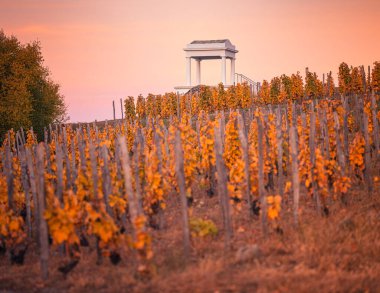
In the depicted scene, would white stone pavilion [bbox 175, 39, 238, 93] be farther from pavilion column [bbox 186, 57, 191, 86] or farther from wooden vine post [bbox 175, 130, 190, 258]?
wooden vine post [bbox 175, 130, 190, 258]

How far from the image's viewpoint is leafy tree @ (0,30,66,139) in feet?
111

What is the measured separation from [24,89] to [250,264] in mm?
30553

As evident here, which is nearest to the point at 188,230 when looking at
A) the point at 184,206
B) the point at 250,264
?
the point at 184,206

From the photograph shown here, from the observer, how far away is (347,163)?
14461mm

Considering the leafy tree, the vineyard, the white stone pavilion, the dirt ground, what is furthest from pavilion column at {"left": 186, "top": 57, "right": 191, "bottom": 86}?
the dirt ground

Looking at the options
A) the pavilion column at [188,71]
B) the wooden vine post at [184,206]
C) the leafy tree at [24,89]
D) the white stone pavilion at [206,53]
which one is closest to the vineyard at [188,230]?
the wooden vine post at [184,206]

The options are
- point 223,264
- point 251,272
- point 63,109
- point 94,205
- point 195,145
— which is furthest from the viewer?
point 63,109

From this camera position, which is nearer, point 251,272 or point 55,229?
point 251,272

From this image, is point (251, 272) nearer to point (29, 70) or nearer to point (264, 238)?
point (264, 238)

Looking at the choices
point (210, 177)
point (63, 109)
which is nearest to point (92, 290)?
point (210, 177)

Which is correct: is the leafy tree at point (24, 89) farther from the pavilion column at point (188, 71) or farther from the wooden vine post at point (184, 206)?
the wooden vine post at point (184, 206)

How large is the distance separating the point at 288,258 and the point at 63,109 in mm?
41392

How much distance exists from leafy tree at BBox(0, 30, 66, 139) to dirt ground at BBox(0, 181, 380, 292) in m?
25.7

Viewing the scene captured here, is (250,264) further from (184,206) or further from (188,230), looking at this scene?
(184,206)
